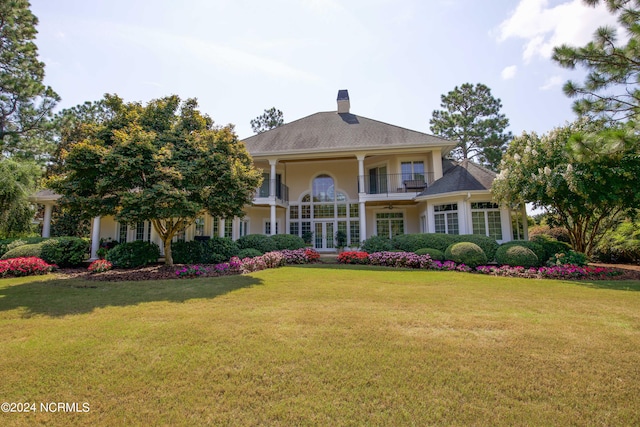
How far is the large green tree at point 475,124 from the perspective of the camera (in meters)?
28.0

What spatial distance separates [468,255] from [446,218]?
381cm

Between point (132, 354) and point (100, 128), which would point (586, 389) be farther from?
point (100, 128)

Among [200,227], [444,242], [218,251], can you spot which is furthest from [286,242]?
→ [444,242]

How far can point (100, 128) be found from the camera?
984 centimetres

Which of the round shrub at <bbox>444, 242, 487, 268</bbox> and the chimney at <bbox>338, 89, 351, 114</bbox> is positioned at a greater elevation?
the chimney at <bbox>338, 89, 351, 114</bbox>

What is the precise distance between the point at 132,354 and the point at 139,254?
9912mm

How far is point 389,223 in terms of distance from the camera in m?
18.9

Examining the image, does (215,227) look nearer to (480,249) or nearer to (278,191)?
(278,191)

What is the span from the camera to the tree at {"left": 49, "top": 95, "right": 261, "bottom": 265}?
9086 millimetres

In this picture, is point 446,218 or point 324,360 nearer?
point 324,360

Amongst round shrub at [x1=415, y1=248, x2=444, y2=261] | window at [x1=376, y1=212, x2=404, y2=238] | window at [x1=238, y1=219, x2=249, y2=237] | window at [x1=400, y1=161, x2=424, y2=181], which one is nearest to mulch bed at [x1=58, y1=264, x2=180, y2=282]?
window at [x1=238, y1=219, x2=249, y2=237]

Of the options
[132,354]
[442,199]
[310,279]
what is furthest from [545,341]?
[442,199]

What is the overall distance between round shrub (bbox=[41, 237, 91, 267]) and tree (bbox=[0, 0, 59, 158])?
1438cm

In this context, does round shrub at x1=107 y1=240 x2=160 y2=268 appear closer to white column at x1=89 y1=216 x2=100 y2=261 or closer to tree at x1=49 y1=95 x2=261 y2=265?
tree at x1=49 y1=95 x2=261 y2=265
